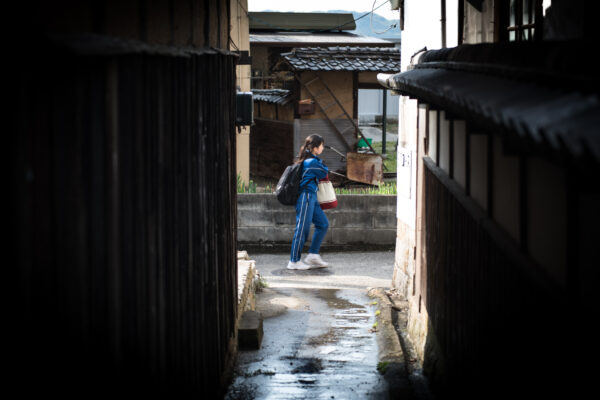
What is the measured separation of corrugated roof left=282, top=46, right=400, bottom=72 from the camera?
2084cm

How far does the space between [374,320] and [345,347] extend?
134cm

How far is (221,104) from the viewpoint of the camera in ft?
22.0

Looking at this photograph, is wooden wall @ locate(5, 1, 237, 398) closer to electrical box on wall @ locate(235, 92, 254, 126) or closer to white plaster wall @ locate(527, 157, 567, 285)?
white plaster wall @ locate(527, 157, 567, 285)

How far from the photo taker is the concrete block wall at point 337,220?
15070 millimetres

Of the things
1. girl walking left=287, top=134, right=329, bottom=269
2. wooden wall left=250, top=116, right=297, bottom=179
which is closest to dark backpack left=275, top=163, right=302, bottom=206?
girl walking left=287, top=134, right=329, bottom=269

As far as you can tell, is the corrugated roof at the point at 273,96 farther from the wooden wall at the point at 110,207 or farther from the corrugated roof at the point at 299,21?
the wooden wall at the point at 110,207

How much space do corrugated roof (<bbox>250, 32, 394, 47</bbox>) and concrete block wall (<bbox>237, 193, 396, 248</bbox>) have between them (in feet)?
40.1

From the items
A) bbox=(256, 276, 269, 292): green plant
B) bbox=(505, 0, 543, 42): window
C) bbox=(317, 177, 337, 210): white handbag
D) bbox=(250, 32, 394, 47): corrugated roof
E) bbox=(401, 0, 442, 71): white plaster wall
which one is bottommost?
bbox=(256, 276, 269, 292): green plant

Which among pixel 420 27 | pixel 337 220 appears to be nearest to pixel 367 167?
pixel 337 220

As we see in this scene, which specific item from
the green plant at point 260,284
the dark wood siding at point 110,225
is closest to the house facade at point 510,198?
the dark wood siding at point 110,225

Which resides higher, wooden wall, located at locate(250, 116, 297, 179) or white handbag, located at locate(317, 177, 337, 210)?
wooden wall, located at locate(250, 116, 297, 179)

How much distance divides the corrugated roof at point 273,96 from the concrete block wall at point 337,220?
7.80m

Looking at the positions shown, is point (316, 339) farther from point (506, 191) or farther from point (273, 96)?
point (273, 96)

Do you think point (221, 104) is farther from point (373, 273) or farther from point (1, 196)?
point (373, 273)
